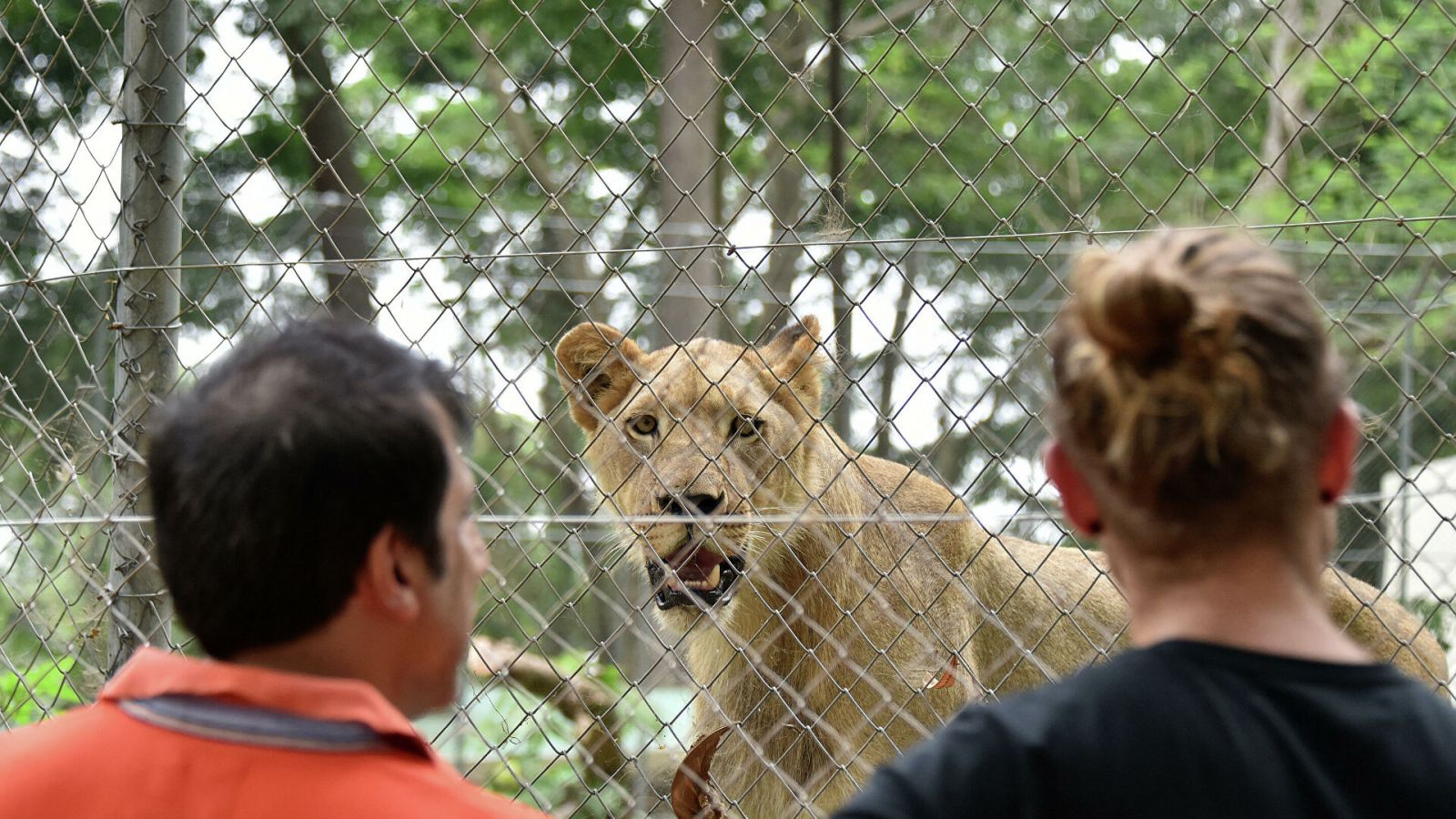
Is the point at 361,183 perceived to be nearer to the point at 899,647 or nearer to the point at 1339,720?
the point at 899,647

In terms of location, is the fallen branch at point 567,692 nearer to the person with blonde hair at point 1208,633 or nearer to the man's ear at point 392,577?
the man's ear at point 392,577

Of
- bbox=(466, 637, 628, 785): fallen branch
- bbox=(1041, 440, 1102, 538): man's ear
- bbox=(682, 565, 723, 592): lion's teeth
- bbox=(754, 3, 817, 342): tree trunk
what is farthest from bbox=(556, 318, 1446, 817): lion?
bbox=(754, 3, 817, 342): tree trunk

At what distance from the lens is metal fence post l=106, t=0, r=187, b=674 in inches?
135

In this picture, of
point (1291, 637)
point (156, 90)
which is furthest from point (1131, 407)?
point (156, 90)

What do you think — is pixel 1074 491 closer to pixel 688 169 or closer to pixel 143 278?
pixel 143 278

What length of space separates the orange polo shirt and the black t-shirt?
16.6 inches

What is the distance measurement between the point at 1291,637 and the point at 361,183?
1105cm

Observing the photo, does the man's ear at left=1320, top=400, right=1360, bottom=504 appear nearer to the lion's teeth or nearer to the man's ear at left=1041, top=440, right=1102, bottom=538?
the man's ear at left=1041, top=440, right=1102, bottom=538

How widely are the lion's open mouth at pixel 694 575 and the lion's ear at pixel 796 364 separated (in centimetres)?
63

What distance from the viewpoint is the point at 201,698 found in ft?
4.42

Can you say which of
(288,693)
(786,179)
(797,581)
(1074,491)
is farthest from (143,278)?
(786,179)

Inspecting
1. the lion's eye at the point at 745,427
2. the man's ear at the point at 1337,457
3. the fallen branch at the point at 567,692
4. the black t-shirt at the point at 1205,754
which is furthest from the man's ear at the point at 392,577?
the fallen branch at the point at 567,692

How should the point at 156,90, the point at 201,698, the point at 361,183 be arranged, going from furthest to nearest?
the point at 361,183
the point at 156,90
the point at 201,698

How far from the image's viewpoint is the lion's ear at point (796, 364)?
15.7 feet
